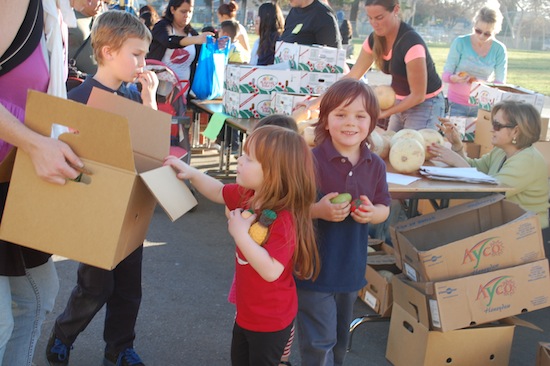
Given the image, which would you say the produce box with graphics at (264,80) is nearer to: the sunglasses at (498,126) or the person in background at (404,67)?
the person in background at (404,67)

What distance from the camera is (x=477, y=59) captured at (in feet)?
21.1

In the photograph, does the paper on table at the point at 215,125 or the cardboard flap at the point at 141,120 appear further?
the paper on table at the point at 215,125

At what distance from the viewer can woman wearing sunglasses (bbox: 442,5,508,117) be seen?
6230 mm

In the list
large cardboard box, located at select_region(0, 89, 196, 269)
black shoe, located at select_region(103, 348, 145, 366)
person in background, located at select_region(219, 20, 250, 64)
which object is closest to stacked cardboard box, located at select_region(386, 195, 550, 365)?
black shoe, located at select_region(103, 348, 145, 366)

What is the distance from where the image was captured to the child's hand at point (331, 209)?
240cm

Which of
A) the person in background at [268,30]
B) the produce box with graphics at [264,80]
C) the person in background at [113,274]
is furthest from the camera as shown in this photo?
the person in background at [268,30]

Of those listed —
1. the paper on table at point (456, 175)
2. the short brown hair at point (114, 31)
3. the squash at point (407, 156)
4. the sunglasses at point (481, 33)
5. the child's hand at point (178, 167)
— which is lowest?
the paper on table at point (456, 175)

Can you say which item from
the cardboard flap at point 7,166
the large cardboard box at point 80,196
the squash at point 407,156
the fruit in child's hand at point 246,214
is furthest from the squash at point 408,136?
the cardboard flap at point 7,166

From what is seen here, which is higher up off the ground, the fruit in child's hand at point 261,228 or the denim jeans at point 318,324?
the fruit in child's hand at point 261,228

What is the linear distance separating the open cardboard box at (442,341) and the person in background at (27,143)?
170 centimetres

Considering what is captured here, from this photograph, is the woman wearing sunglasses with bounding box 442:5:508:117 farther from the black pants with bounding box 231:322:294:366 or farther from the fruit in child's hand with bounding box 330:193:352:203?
the black pants with bounding box 231:322:294:366

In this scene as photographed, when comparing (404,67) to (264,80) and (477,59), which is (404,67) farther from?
(477,59)

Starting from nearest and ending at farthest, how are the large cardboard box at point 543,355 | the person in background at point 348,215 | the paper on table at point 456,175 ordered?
the person in background at point 348,215 → the large cardboard box at point 543,355 → the paper on table at point 456,175

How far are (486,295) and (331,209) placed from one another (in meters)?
1.11
